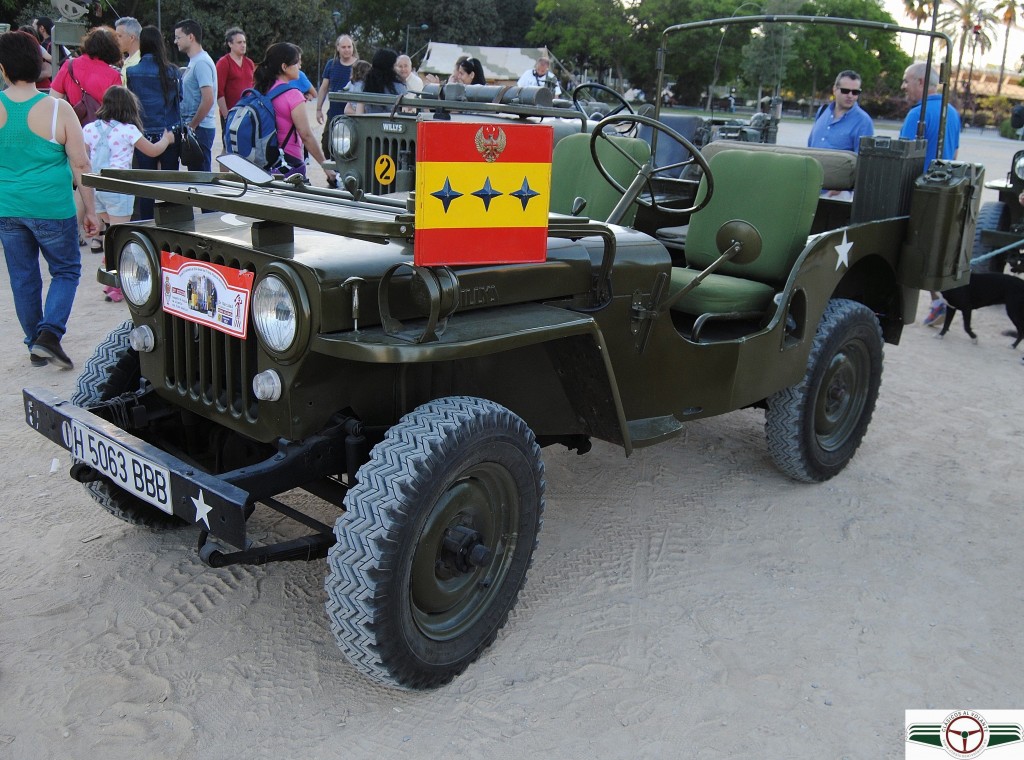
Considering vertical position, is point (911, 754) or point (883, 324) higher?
point (883, 324)

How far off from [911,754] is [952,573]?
1.31 metres

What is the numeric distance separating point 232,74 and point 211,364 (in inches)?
280

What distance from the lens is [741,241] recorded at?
3887 mm

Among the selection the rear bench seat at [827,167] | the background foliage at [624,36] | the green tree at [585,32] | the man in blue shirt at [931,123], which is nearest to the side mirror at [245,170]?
the rear bench seat at [827,167]

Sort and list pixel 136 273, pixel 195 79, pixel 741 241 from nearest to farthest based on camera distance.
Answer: pixel 136 273 → pixel 741 241 → pixel 195 79

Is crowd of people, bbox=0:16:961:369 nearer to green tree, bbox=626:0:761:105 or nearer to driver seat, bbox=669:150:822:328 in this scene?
driver seat, bbox=669:150:822:328

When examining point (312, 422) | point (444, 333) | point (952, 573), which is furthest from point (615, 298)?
point (952, 573)

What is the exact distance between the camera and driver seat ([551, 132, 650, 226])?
4547mm

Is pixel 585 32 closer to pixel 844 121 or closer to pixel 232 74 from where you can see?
pixel 232 74

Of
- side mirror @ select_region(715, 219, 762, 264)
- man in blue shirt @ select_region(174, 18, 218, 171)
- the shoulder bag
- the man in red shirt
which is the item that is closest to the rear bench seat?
side mirror @ select_region(715, 219, 762, 264)

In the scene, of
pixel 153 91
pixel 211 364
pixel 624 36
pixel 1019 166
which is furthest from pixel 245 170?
pixel 624 36

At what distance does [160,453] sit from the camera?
2.86 meters

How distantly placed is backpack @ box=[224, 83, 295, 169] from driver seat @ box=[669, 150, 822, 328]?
12.5 feet

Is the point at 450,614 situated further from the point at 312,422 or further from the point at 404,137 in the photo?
the point at 404,137
